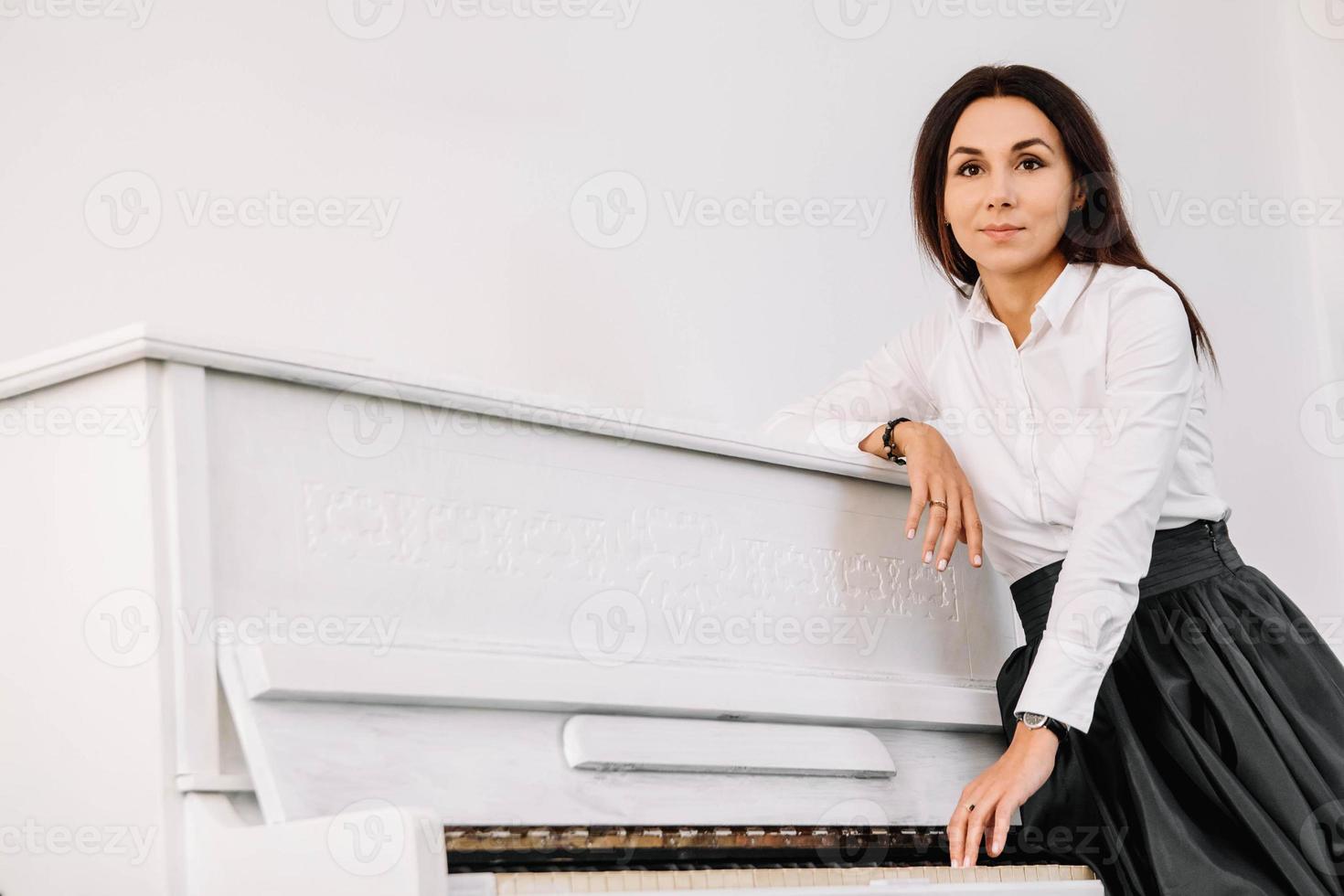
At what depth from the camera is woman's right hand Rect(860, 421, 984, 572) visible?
1882 millimetres

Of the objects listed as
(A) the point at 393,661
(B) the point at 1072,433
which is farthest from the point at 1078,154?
(A) the point at 393,661

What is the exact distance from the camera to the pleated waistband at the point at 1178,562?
190 centimetres

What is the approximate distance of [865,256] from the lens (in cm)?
318

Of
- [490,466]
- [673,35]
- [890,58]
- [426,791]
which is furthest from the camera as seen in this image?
[890,58]

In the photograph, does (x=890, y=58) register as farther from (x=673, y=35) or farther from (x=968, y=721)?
(x=968, y=721)

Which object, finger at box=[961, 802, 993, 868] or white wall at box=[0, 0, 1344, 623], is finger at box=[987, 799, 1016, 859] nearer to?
finger at box=[961, 802, 993, 868]

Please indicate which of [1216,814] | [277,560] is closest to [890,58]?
[1216,814]

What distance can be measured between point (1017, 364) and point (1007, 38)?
1.75 m

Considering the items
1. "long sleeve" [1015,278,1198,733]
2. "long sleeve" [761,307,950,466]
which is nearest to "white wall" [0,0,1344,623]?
"long sleeve" [761,307,950,466]

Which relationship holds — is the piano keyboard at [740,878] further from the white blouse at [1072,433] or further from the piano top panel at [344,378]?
the piano top panel at [344,378]

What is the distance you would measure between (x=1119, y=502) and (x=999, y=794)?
1.28 ft

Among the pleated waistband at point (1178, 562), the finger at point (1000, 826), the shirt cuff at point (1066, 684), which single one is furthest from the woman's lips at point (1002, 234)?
the finger at point (1000, 826)

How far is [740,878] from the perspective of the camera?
1225 mm

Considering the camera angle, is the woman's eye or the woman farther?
the woman's eye
